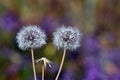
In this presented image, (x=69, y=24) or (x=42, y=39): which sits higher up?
(x=69, y=24)

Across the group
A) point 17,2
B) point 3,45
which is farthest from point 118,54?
point 17,2

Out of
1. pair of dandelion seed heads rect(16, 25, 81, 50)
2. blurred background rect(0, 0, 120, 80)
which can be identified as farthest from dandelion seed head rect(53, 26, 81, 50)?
blurred background rect(0, 0, 120, 80)

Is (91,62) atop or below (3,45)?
below

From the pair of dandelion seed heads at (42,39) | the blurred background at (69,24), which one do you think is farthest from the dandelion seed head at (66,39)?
the blurred background at (69,24)

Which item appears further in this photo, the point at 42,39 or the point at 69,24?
the point at 69,24

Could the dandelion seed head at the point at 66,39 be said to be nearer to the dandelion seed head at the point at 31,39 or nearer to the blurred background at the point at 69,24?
the dandelion seed head at the point at 31,39

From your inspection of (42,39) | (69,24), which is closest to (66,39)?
(42,39)

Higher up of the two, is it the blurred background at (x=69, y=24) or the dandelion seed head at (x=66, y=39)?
the blurred background at (x=69, y=24)

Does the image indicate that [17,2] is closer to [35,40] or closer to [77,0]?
[77,0]

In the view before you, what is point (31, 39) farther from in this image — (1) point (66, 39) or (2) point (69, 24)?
(2) point (69, 24)
